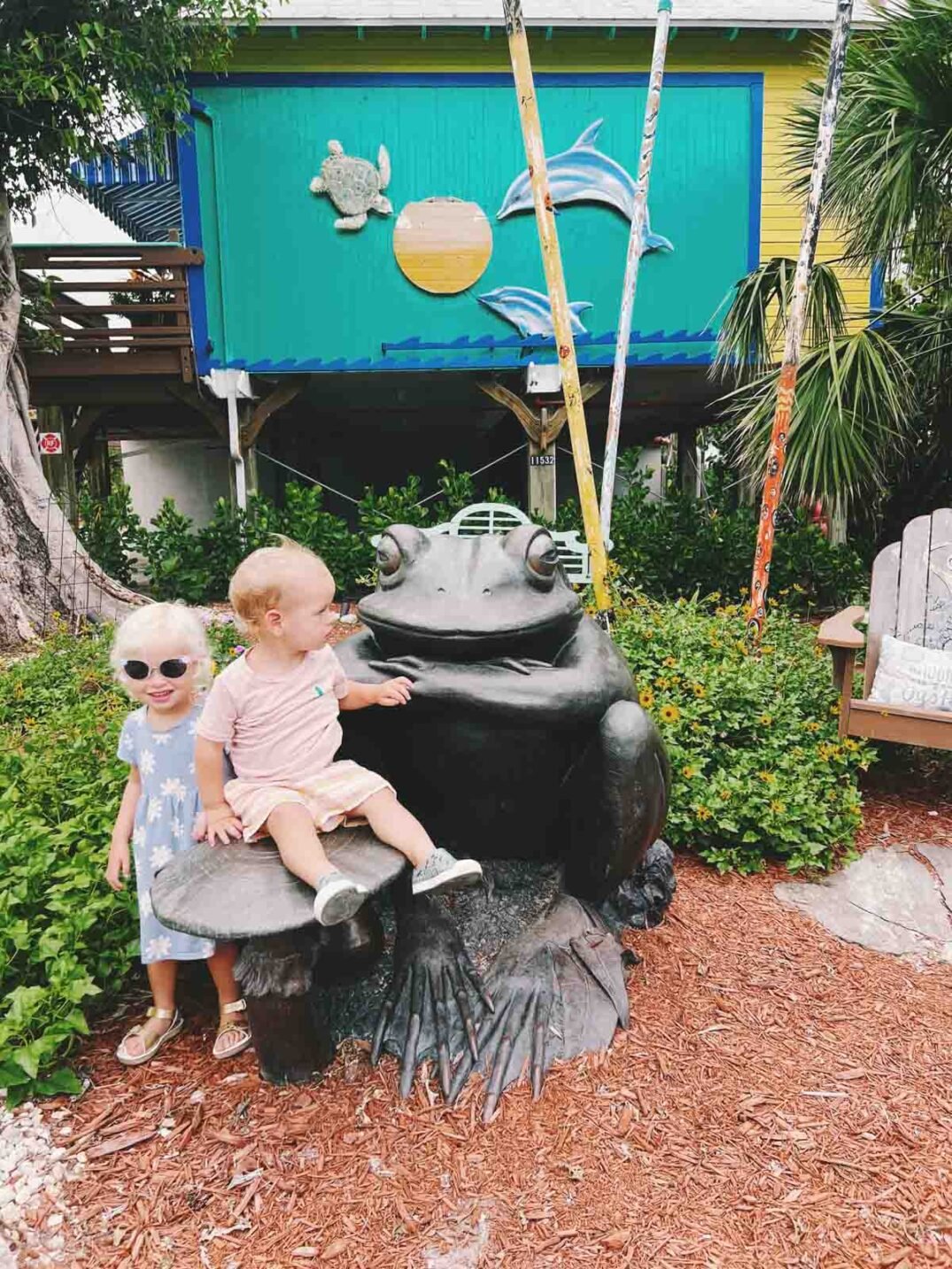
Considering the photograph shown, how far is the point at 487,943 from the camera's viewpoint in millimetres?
2051

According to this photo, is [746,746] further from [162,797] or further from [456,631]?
[162,797]

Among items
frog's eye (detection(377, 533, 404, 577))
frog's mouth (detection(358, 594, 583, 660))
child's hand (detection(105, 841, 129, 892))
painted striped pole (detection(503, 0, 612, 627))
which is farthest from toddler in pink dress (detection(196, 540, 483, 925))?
painted striped pole (detection(503, 0, 612, 627))

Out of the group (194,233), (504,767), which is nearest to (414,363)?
(194,233)

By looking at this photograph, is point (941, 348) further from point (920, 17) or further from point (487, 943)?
point (487, 943)

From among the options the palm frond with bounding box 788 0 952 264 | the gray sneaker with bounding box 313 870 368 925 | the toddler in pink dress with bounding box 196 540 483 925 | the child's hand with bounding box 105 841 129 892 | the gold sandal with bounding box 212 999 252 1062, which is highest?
the palm frond with bounding box 788 0 952 264

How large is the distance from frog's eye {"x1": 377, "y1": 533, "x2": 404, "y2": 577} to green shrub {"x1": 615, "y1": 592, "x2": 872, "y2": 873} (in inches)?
69.8

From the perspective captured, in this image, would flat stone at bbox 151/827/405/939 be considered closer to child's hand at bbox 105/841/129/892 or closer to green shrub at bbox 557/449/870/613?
child's hand at bbox 105/841/129/892

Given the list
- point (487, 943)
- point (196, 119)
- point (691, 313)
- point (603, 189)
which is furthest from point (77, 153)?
point (487, 943)

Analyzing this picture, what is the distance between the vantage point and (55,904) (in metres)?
2.05

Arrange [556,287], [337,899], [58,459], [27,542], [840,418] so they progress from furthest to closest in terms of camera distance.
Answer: [58,459] < [27,542] < [840,418] < [556,287] < [337,899]

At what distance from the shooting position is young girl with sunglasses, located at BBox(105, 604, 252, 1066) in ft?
6.16

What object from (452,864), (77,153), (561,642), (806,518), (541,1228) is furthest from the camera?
(806,518)

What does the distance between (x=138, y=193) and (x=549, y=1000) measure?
11095mm

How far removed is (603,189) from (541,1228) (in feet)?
30.9
